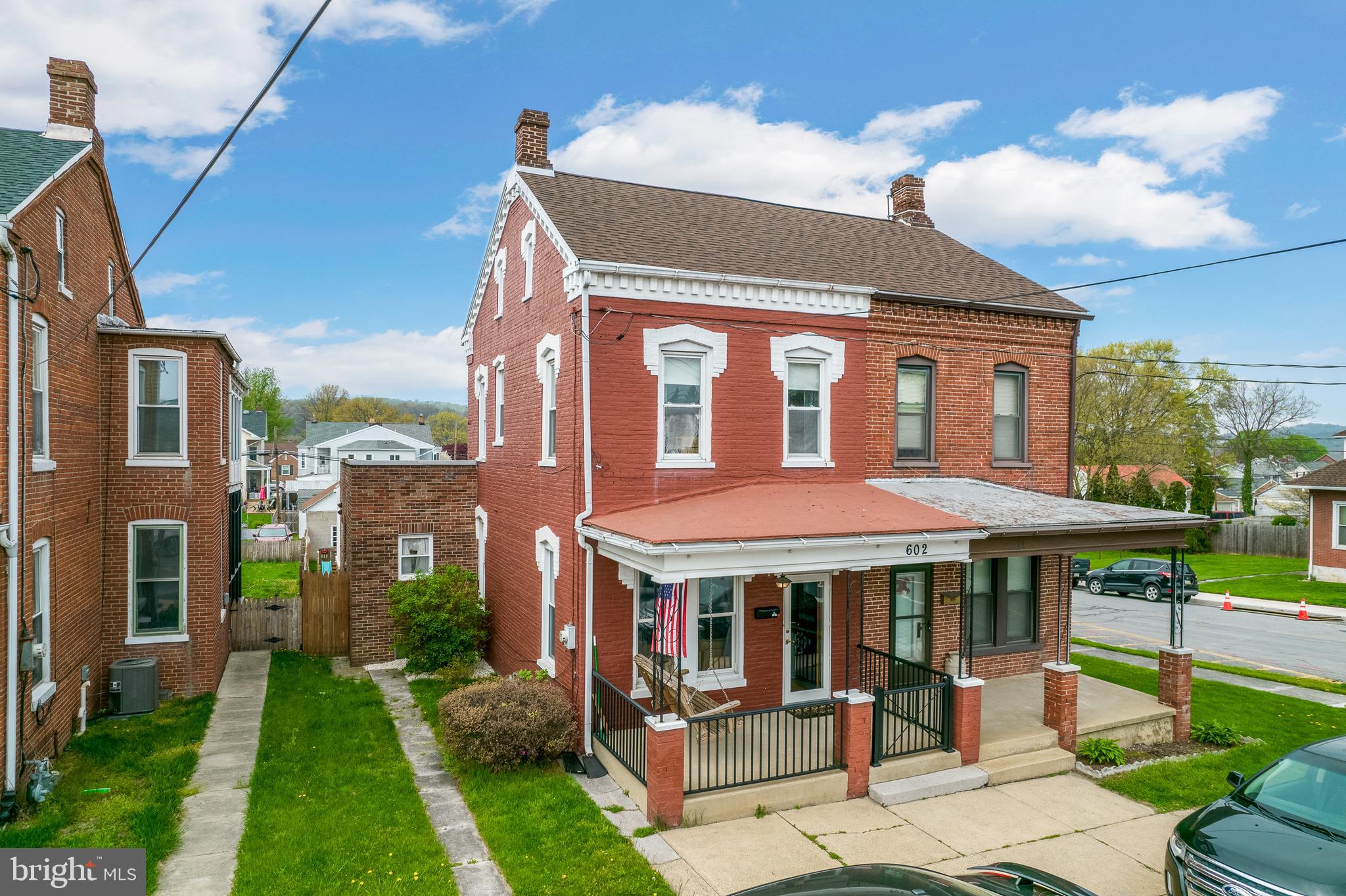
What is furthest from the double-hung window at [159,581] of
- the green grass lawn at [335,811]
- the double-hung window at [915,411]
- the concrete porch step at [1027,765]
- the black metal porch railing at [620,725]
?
the concrete porch step at [1027,765]

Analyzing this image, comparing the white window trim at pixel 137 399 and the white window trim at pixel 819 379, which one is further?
the white window trim at pixel 137 399

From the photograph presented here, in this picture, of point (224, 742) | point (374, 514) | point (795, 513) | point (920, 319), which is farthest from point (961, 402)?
point (224, 742)

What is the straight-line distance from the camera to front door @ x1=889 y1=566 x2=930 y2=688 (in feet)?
44.1

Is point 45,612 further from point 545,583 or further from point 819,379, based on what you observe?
point 819,379

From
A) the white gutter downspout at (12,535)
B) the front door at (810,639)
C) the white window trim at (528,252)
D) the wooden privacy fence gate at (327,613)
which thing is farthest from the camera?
the wooden privacy fence gate at (327,613)

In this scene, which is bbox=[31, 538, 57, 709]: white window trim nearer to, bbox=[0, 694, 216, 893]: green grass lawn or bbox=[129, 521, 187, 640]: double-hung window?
bbox=[0, 694, 216, 893]: green grass lawn

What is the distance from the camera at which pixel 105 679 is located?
43.0ft

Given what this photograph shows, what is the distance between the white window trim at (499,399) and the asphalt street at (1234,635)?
17.1 meters

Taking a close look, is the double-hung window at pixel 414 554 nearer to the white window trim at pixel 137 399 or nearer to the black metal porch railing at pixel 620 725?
the white window trim at pixel 137 399

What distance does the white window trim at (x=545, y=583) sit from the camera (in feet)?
39.9

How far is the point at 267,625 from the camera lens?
18.0 metres

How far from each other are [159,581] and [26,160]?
697 centimetres


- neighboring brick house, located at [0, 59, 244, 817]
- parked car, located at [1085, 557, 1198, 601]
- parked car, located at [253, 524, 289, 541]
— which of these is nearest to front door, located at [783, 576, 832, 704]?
neighboring brick house, located at [0, 59, 244, 817]

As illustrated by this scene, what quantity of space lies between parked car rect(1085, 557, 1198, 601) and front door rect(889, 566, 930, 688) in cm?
2096
